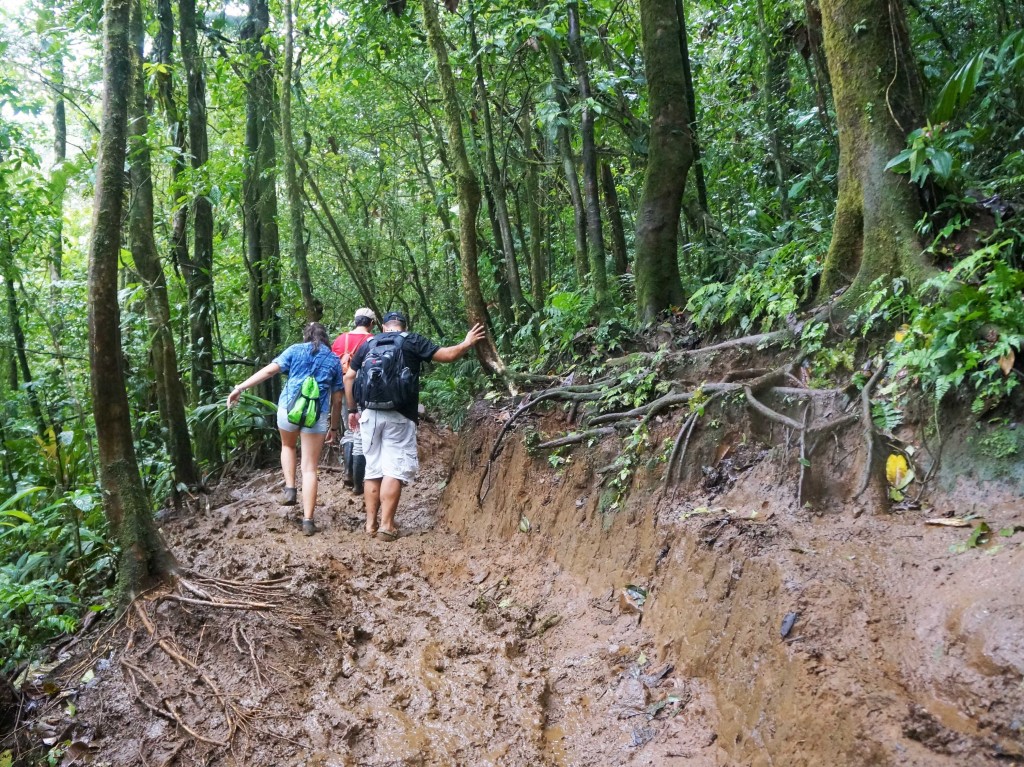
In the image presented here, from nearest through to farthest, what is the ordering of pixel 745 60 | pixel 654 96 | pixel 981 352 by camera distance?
pixel 981 352 → pixel 654 96 → pixel 745 60

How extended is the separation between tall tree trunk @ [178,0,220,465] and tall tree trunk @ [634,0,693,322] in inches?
245

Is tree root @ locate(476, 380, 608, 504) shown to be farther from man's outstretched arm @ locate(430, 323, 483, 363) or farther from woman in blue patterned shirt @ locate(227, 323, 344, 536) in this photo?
woman in blue patterned shirt @ locate(227, 323, 344, 536)

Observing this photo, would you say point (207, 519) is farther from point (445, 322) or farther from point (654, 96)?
point (445, 322)

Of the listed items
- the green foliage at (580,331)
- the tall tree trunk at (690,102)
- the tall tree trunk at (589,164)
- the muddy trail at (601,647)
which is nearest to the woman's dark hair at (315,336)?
the muddy trail at (601,647)

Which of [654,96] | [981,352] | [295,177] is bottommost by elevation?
[981,352]

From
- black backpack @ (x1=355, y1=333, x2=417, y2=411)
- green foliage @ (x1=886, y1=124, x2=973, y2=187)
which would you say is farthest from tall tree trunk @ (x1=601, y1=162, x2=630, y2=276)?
green foliage @ (x1=886, y1=124, x2=973, y2=187)

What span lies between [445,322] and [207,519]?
8.76 m

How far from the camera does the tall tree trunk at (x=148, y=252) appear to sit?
6836 millimetres

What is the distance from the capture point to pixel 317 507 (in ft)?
25.3

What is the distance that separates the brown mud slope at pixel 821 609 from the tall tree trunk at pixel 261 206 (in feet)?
26.0

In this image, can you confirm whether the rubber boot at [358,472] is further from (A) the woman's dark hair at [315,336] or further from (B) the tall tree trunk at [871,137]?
(B) the tall tree trunk at [871,137]

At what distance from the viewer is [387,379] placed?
6.76m

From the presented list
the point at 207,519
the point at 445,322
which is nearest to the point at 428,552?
the point at 207,519

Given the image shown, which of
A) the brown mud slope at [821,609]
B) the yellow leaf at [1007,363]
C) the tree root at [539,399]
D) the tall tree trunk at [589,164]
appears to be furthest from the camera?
the tall tree trunk at [589,164]
